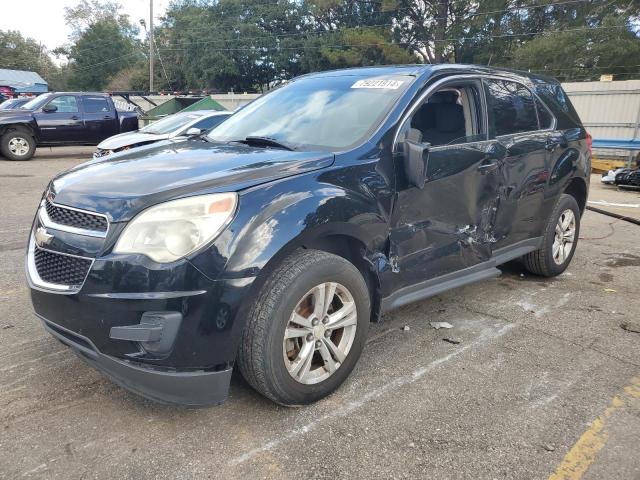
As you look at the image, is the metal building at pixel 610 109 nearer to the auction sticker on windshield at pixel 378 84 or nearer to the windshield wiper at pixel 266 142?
the auction sticker on windshield at pixel 378 84

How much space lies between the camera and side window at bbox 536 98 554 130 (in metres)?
4.59

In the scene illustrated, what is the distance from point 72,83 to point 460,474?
7277 cm

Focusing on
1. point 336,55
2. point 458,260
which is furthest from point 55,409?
point 336,55

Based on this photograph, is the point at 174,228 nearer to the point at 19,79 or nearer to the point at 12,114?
the point at 12,114

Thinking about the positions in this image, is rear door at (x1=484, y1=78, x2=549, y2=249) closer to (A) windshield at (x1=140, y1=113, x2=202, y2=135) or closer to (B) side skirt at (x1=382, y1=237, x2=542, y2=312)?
(B) side skirt at (x1=382, y1=237, x2=542, y2=312)

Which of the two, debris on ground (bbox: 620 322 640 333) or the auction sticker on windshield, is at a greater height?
the auction sticker on windshield

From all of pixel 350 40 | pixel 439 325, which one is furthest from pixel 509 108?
pixel 350 40

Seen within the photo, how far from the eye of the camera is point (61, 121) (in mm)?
14617

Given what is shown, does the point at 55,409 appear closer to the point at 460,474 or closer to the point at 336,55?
the point at 460,474

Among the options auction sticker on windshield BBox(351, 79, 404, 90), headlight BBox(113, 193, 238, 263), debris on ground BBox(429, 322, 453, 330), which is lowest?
debris on ground BBox(429, 322, 453, 330)

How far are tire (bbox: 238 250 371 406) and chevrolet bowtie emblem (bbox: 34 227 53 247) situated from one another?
110 cm

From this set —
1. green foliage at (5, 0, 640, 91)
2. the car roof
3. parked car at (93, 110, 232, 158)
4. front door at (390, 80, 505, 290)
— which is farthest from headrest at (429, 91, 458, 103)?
green foliage at (5, 0, 640, 91)

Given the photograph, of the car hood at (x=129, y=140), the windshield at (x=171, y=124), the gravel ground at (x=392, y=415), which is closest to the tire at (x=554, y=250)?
the gravel ground at (x=392, y=415)

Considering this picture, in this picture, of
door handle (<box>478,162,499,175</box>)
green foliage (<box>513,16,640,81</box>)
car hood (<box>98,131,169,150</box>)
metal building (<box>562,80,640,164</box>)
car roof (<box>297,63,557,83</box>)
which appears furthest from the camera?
green foliage (<box>513,16,640,81</box>)
